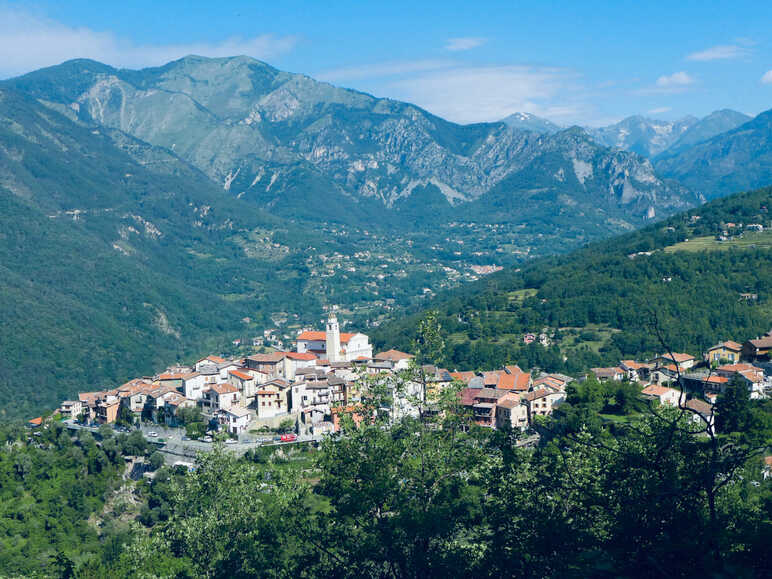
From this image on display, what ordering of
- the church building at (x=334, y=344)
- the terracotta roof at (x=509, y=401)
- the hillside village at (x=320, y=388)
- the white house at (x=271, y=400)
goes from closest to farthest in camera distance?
the hillside village at (x=320, y=388)
the terracotta roof at (x=509, y=401)
the white house at (x=271, y=400)
the church building at (x=334, y=344)

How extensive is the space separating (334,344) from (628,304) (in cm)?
4424

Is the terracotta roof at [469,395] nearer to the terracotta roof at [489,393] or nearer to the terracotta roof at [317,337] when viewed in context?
the terracotta roof at [489,393]

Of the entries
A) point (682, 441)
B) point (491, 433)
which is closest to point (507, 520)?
point (491, 433)

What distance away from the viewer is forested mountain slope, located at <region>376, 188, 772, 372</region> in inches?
3287

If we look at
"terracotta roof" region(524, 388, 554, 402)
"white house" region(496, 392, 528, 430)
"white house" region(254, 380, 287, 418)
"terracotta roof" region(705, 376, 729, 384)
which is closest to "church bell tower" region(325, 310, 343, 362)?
"white house" region(254, 380, 287, 418)

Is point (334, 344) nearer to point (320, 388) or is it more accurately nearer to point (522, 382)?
point (320, 388)

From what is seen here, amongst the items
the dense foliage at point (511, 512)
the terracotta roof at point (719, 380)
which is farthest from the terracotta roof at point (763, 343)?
the dense foliage at point (511, 512)

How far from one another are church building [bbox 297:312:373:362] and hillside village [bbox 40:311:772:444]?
16 centimetres

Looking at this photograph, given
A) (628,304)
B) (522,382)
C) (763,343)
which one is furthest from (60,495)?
(628,304)

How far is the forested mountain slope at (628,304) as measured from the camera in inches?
3287

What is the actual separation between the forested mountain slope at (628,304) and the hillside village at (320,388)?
30.2 ft

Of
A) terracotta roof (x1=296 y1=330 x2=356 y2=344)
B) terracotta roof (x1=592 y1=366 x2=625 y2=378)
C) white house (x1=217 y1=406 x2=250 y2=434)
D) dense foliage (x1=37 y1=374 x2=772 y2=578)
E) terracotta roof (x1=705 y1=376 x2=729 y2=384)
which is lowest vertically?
white house (x1=217 y1=406 x2=250 y2=434)

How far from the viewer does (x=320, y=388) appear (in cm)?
6431

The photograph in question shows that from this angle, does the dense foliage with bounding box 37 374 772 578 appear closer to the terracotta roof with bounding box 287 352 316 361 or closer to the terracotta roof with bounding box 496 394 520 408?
the terracotta roof with bounding box 496 394 520 408
